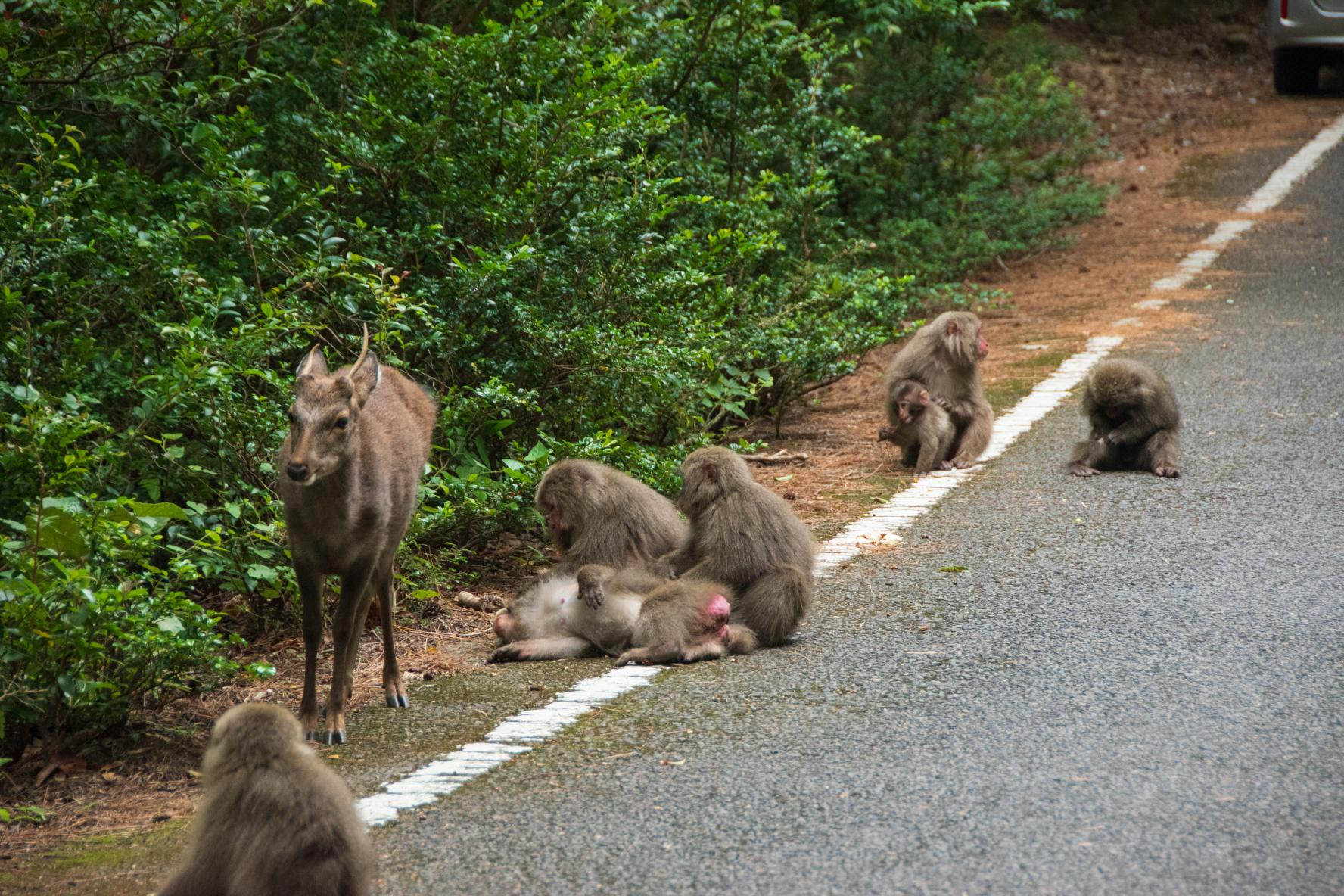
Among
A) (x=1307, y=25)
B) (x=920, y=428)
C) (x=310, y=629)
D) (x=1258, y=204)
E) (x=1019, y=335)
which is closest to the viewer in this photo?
(x=310, y=629)

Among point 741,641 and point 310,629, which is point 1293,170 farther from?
point 310,629

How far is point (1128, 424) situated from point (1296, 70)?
17.3m

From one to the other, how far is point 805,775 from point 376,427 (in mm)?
2225

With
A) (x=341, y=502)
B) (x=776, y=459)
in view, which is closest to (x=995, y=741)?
(x=341, y=502)

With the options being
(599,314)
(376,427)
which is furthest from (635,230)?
(376,427)

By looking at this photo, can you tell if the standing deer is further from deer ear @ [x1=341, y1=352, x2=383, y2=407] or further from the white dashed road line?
the white dashed road line

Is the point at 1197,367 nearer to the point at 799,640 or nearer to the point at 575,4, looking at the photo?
the point at 575,4

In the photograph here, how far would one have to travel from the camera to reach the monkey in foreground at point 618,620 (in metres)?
6.06

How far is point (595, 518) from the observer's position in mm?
6719

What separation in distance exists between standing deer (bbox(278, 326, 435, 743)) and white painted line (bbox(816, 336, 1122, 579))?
2.37m

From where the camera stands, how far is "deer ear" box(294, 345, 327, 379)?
17.7 feet

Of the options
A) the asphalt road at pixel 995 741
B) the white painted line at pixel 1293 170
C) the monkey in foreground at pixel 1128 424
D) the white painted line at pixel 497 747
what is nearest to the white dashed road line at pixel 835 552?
the white painted line at pixel 497 747

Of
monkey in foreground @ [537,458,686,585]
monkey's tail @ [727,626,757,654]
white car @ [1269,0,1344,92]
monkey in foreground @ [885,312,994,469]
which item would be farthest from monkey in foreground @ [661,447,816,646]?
white car @ [1269,0,1344,92]

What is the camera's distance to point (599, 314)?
341 inches
